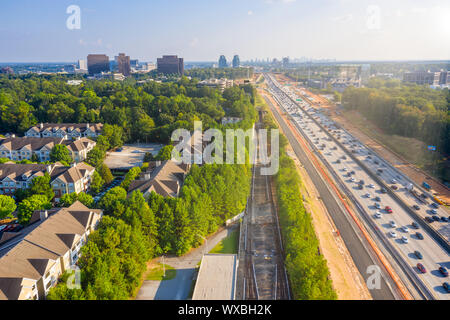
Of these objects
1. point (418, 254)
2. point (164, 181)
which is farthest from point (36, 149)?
point (418, 254)

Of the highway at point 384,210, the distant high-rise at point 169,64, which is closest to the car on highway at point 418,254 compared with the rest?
the highway at point 384,210

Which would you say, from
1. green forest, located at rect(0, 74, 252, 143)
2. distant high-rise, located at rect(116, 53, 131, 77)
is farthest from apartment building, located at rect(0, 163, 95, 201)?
distant high-rise, located at rect(116, 53, 131, 77)

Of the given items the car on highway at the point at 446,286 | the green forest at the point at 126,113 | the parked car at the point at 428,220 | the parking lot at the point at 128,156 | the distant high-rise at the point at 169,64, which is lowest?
the car on highway at the point at 446,286

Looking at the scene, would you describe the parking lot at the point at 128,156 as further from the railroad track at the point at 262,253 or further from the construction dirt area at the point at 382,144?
the construction dirt area at the point at 382,144

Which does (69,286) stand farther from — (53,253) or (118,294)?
(53,253)

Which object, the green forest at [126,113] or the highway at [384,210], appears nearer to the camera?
the highway at [384,210]

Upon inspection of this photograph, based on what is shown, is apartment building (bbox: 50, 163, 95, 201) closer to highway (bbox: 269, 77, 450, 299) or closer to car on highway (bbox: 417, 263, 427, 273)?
highway (bbox: 269, 77, 450, 299)
